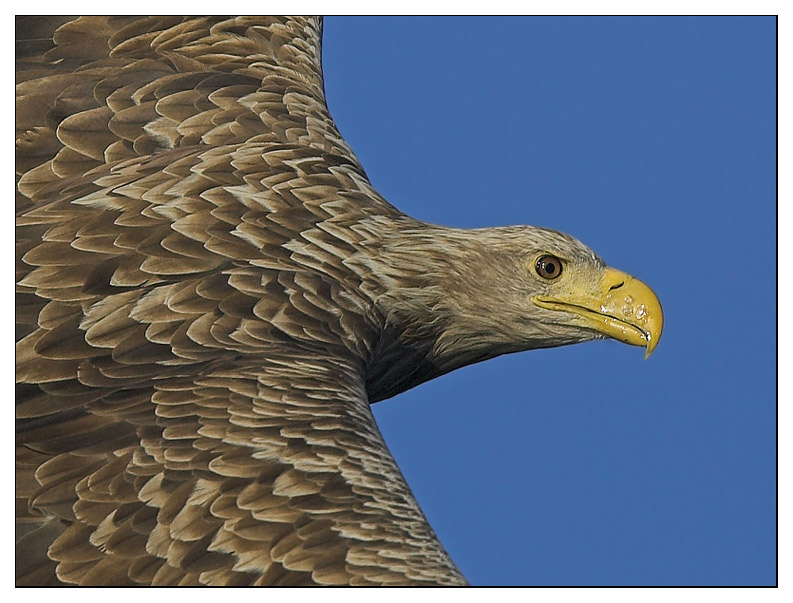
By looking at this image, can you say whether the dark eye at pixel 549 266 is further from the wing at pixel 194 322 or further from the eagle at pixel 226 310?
the wing at pixel 194 322

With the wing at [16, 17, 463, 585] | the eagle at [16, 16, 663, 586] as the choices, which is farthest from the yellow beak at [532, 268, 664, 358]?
the wing at [16, 17, 463, 585]

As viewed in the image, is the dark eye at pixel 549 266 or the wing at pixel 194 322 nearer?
the wing at pixel 194 322

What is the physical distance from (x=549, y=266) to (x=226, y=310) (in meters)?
2.06

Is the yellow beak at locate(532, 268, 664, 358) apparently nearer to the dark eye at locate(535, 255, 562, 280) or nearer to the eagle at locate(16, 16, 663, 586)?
the eagle at locate(16, 16, 663, 586)

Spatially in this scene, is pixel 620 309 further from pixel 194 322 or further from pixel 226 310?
pixel 194 322

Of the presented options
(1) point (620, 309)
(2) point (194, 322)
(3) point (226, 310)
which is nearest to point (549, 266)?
(1) point (620, 309)

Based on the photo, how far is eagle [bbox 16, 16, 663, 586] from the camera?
5840mm

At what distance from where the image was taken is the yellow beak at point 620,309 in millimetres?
7902

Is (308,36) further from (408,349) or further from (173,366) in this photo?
(173,366)

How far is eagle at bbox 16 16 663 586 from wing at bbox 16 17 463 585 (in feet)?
0.04

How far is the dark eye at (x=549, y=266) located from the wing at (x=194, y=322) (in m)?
0.95

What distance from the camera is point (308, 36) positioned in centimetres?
886

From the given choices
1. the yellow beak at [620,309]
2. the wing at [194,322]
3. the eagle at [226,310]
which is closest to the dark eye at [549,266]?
the eagle at [226,310]
